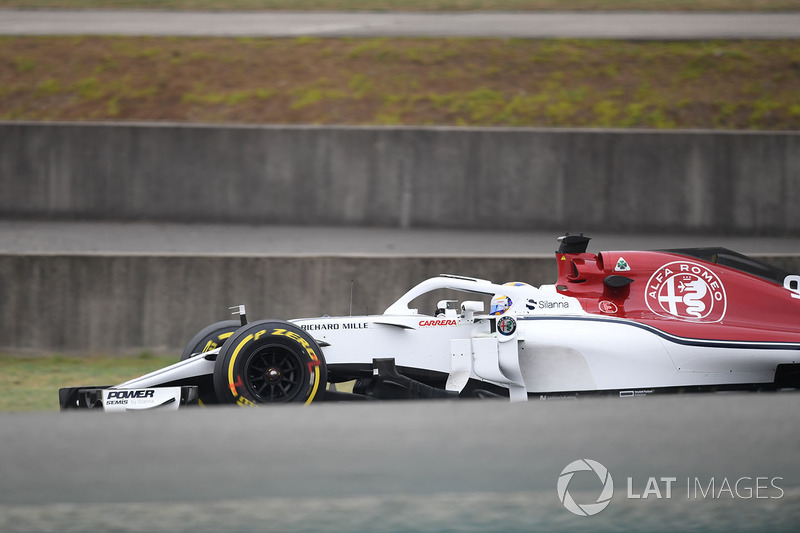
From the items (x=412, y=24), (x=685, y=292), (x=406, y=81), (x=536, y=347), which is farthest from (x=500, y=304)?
(x=412, y=24)

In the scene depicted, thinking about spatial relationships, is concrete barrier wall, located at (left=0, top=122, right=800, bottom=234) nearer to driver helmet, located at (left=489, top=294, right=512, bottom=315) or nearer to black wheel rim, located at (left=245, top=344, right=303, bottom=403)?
driver helmet, located at (left=489, top=294, right=512, bottom=315)

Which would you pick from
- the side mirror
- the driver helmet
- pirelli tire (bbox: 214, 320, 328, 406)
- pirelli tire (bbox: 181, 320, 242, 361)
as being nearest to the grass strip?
pirelli tire (bbox: 181, 320, 242, 361)

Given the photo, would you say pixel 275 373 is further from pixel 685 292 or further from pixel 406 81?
pixel 406 81

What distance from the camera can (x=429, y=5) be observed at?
22469mm

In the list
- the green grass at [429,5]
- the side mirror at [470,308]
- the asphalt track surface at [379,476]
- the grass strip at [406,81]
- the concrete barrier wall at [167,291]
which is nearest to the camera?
the asphalt track surface at [379,476]

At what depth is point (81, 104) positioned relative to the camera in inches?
651

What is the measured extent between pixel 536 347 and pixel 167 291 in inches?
209

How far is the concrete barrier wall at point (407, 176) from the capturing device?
14008 mm

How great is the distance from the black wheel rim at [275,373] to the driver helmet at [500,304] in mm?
1675

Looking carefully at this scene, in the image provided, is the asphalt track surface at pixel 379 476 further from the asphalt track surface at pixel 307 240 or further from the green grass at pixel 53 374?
the asphalt track surface at pixel 307 240

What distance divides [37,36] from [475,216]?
10.7 metres

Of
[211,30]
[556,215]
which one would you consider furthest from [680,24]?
[211,30]

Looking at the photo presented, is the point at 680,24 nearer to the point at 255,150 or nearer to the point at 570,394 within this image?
the point at 255,150

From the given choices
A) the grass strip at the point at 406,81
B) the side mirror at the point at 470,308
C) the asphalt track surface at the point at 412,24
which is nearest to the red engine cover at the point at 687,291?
the side mirror at the point at 470,308
